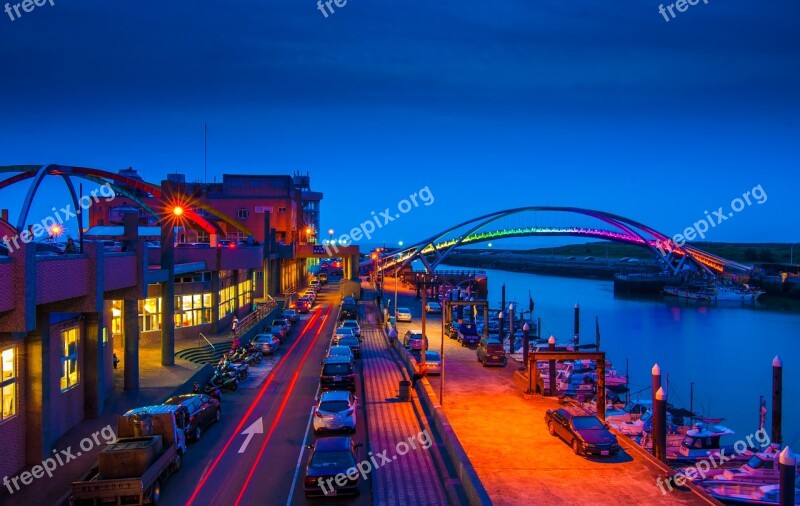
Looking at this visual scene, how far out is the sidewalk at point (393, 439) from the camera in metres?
17.0

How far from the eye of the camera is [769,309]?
110188 millimetres

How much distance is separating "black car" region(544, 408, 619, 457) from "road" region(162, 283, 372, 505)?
683cm

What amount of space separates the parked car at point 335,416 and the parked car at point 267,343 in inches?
629

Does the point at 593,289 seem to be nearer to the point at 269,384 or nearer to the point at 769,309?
the point at 769,309

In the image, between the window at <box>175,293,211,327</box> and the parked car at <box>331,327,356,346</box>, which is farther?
the parked car at <box>331,327,356,346</box>

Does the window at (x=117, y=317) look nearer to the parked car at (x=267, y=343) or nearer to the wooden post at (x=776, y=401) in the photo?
the parked car at (x=267, y=343)

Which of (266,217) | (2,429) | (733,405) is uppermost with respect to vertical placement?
(266,217)

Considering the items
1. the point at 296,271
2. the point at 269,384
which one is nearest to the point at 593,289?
the point at 296,271

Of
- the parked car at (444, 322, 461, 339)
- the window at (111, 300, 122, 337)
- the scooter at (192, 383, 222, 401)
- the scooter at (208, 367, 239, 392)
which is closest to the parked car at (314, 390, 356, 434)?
the scooter at (192, 383, 222, 401)

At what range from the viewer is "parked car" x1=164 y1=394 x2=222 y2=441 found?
21516 mm

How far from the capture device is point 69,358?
22.9 meters

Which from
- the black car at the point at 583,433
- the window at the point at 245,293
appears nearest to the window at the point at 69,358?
the black car at the point at 583,433

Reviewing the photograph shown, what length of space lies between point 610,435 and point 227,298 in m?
33.3

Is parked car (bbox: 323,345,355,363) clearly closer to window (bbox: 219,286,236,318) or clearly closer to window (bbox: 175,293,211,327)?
window (bbox: 175,293,211,327)
